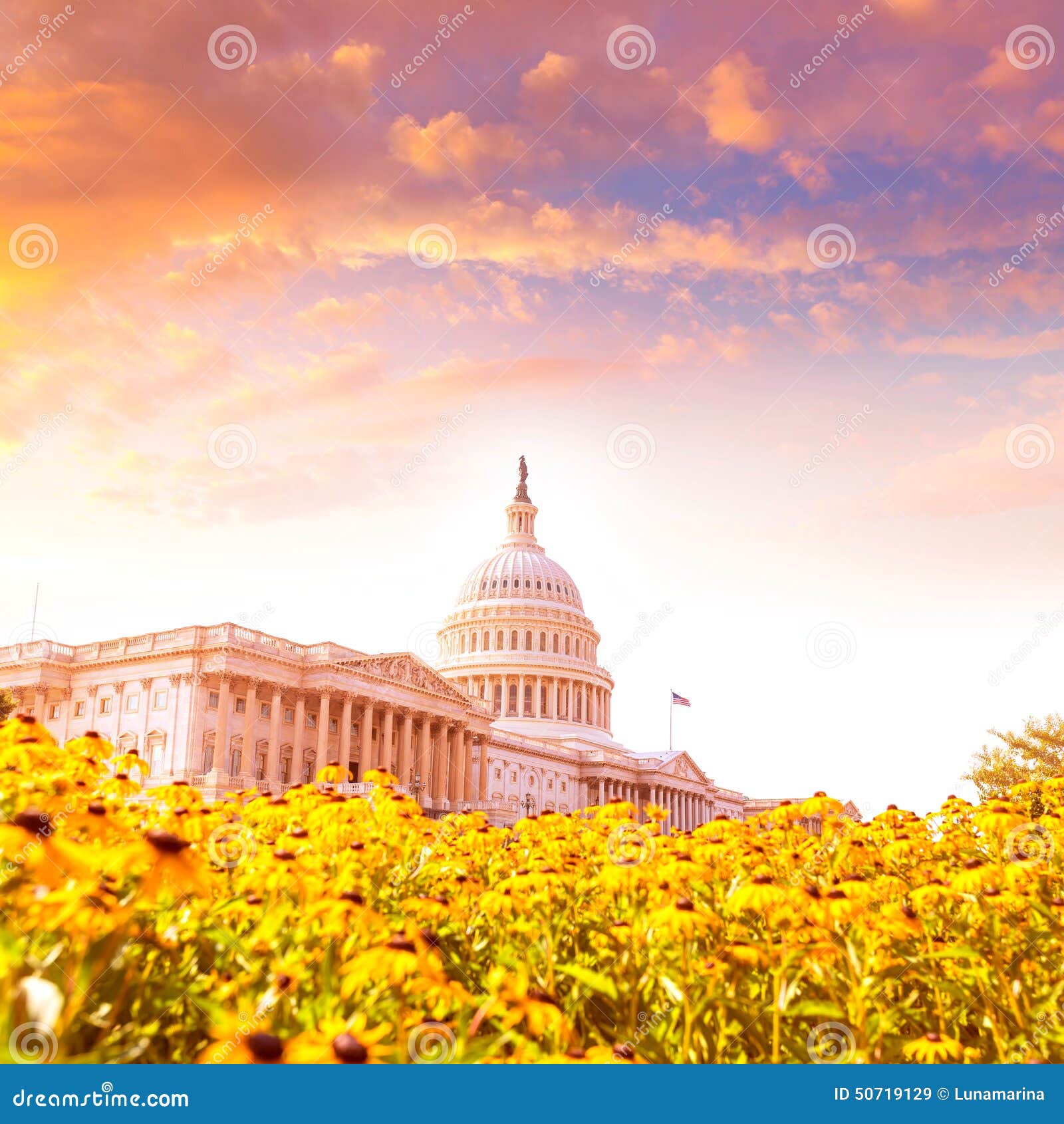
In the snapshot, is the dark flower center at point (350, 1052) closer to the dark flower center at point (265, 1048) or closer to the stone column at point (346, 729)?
the dark flower center at point (265, 1048)

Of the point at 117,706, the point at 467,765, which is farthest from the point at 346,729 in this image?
the point at 467,765

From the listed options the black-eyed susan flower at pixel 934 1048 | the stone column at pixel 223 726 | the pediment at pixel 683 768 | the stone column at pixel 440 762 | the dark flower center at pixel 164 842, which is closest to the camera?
the dark flower center at pixel 164 842

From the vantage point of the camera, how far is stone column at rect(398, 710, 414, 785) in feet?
273

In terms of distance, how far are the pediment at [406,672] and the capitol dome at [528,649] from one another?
41.1 m

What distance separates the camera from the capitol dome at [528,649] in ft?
452

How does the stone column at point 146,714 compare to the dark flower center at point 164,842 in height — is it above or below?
above

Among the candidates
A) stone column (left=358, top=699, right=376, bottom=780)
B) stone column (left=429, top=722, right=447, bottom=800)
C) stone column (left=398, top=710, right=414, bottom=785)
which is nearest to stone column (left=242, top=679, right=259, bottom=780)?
stone column (left=358, top=699, right=376, bottom=780)

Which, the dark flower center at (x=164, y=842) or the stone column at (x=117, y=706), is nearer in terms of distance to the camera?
the dark flower center at (x=164, y=842)

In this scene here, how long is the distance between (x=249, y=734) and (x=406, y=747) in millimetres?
15552

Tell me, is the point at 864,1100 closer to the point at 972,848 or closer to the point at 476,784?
the point at 972,848

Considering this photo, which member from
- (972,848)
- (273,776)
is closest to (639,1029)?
(972,848)

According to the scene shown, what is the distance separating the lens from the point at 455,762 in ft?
302

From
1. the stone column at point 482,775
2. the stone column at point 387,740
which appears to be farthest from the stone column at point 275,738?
the stone column at point 482,775

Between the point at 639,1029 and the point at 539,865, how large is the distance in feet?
7.12
